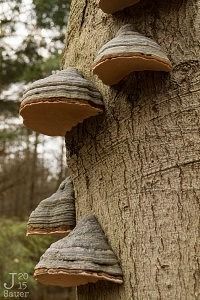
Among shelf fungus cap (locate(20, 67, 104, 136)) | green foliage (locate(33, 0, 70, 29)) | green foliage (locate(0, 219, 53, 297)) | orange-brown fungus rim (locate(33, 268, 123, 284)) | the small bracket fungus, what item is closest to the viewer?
orange-brown fungus rim (locate(33, 268, 123, 284))

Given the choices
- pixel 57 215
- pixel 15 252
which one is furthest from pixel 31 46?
pixel 57 215

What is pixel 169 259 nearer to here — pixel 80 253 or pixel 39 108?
pixel 80 253

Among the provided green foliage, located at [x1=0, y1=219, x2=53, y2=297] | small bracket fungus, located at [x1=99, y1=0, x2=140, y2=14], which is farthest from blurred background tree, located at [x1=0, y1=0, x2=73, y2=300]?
small bracket fungus, located at [x1=99, y1=0, x2=140, y2=14]

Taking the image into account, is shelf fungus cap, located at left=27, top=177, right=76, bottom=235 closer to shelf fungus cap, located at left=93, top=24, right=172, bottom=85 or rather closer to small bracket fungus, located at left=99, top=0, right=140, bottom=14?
shelf fungus cap, located at left=93, top=24, right=172, bottom=85

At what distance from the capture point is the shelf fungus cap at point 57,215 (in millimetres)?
1985

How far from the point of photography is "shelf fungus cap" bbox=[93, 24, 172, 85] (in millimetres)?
1547

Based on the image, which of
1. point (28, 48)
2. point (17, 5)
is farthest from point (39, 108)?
point (28, 48)

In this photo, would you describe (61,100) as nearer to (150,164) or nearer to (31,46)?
(150,164)

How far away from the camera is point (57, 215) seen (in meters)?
2.02

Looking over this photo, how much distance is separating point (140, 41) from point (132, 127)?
0.96 feet

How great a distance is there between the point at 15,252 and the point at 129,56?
7.30 metres

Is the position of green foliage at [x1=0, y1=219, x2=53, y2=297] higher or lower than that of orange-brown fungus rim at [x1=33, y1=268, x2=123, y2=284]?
higher

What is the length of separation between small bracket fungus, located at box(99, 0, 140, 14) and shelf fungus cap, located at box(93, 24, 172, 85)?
0.16 meters

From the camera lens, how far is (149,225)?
156 cm
